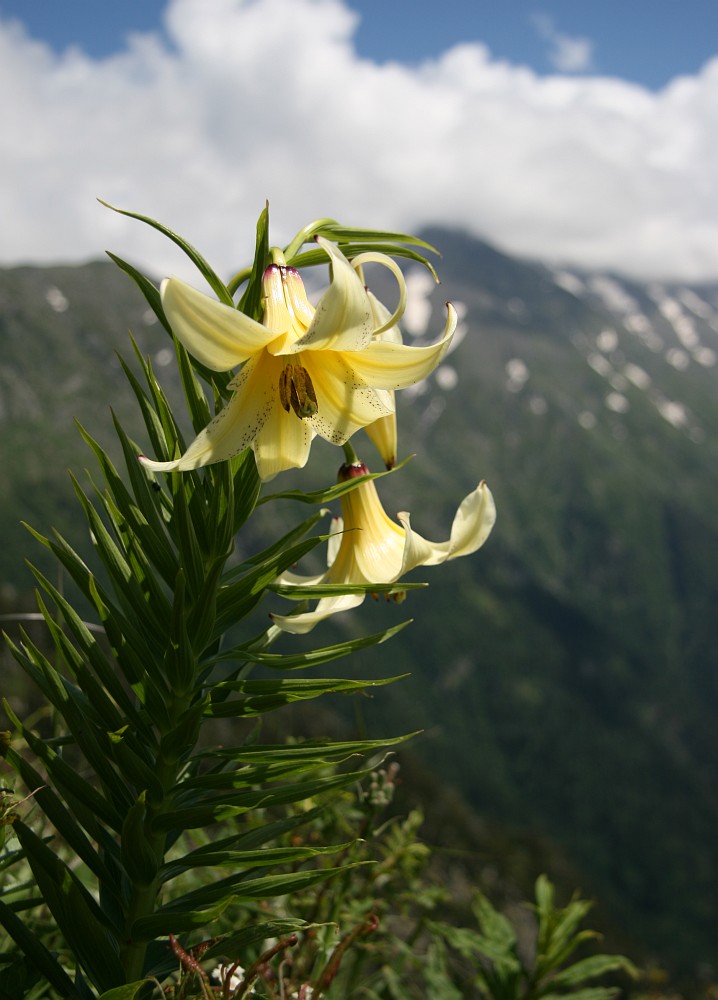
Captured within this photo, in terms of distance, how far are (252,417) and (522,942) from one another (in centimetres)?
1204

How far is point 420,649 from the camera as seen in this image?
17850 centimetres

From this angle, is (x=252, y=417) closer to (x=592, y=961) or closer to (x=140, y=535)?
(x=140, y=535)

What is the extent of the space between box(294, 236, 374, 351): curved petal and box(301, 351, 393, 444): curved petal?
159mm

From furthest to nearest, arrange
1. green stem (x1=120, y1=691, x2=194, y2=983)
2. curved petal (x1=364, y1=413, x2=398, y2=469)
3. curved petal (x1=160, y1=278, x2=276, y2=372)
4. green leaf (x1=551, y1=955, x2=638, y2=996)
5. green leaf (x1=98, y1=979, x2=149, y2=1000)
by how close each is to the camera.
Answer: green leaf (x1=551, y1=955, x2=638, y2=996) → curved petal (x1=364, y1=413, x2=398, y2=469) → green stem (x1=120, y1=691, x2=194, y2=983) → curved petal (x1=160, y1=278, x2=276, y2=372) → green leaf (x1=98, y1=979, x2=149, y2=1000)

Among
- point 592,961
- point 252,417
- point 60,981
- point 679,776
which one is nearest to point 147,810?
point 60,981

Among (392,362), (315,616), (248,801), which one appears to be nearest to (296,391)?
(392,362)

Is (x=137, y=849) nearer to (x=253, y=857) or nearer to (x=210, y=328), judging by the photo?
(x=253, y=857)

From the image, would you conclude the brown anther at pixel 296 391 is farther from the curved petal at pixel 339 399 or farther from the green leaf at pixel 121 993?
the green leaf at pixel 121 993

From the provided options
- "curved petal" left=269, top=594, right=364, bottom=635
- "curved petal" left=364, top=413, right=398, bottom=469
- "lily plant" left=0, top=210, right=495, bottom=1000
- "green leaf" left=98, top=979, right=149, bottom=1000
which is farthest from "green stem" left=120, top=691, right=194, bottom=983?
"curved petal" left=364, top=413, right=398, bottom=469

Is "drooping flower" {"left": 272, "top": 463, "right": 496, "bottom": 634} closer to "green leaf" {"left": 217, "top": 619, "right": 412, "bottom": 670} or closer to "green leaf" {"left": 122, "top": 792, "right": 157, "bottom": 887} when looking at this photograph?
"green leaf" {"left": 217, "top": 619, "right": 412, "bottom": 670}

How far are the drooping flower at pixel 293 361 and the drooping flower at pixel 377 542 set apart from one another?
0.23 meters

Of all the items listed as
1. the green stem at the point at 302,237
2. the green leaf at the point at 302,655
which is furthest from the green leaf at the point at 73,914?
the green stem at the point at 302,237

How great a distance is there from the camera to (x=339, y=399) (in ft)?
6.10

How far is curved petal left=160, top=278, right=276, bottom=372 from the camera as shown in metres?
1.40
